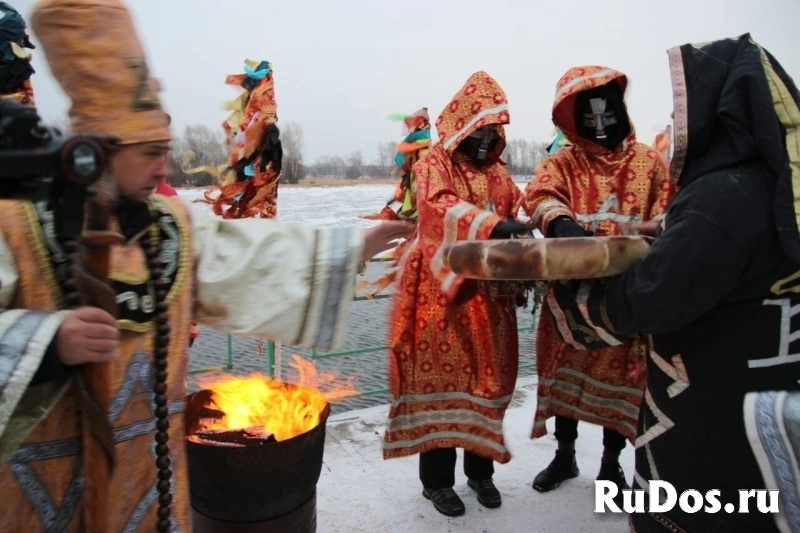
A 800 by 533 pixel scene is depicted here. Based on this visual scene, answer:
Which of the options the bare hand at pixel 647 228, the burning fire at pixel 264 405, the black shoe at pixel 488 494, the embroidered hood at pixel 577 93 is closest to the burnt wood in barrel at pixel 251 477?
the burning fire at pixel 264 405

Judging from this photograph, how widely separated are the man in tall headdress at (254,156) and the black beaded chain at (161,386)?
286 cm

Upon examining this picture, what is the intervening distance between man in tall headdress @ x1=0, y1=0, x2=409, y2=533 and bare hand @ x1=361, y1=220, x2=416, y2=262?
56cm

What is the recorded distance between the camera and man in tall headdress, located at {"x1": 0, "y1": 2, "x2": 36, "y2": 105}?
314 cm

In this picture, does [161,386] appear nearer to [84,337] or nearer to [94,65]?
[84,337]

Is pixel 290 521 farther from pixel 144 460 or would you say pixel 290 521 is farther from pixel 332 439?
pixel 332 439

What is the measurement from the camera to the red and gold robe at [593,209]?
3.25m

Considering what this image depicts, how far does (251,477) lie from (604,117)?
260 cm

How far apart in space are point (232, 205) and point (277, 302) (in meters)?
2.81

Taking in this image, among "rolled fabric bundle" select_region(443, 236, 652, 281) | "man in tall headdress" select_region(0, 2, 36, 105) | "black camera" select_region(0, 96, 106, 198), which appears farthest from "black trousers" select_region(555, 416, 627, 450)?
"man in tall headdress" select_region(0, 2, 36, 105)

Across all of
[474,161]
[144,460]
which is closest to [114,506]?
[144,460]

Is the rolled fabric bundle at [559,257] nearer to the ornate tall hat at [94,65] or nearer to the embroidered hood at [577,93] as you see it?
the ornate tall hat at [94,65]

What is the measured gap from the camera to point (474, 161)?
3467 millimetres

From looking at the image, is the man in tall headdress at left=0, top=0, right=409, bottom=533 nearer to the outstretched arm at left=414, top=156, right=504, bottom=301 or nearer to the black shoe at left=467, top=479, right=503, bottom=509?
the outstretched arm at left=414, top=156, right=504, bottom=301

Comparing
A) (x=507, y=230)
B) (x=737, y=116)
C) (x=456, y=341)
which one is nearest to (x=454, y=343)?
(x=456, y=341)
